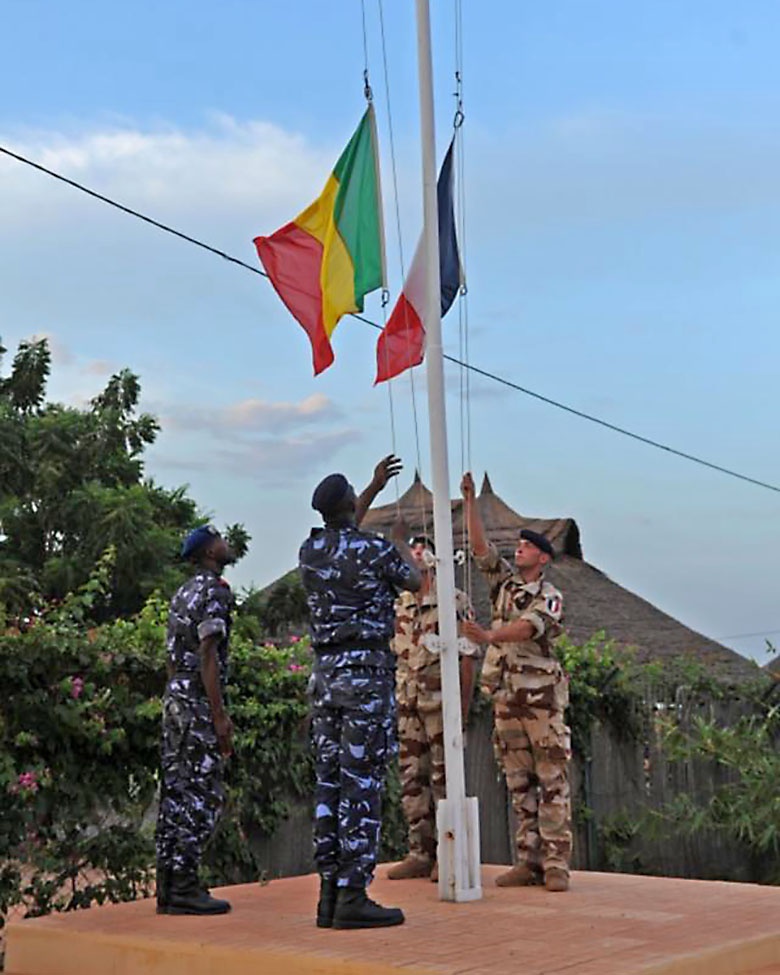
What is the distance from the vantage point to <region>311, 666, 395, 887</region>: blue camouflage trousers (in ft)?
21.4

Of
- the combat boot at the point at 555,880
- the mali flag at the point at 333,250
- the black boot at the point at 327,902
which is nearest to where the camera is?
the black boot at the point at 327,902

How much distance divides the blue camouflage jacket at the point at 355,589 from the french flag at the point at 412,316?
1.39 m

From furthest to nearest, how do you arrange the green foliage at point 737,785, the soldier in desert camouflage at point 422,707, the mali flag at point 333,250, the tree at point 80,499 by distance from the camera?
1. the tree at point 80,499
2. the green foliage at point 737,785
3. the soldier in desert camouflage at point 422,707
4. the mali flag at point 333,250

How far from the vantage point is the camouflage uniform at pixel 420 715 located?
26.2ft

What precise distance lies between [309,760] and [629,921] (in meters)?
3.23

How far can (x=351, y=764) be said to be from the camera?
21.4 feet

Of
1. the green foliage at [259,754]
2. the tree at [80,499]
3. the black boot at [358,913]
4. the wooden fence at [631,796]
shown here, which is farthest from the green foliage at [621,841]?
the tree at [80,499]

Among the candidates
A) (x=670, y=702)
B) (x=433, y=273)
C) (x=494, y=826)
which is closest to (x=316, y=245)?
(x=433, y=273)

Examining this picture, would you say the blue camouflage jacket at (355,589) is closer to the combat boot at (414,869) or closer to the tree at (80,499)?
the combat boot at (414,869)

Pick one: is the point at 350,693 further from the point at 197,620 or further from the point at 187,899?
the point at 187,899

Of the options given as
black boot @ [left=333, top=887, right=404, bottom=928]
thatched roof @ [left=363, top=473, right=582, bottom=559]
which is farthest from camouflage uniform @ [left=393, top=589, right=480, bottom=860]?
thatched roof @ [left=363, top=473, right=582, bottom=559]

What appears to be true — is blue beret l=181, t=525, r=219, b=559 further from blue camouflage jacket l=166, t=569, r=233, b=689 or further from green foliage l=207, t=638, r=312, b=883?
green foliage l=207, t=638, r=312, b=883

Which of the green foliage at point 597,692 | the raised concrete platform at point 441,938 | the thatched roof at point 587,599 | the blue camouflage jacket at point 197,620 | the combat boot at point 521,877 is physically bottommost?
the raised concrete platform at point 441,938

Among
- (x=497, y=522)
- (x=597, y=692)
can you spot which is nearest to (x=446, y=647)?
(x=597, y=692)
